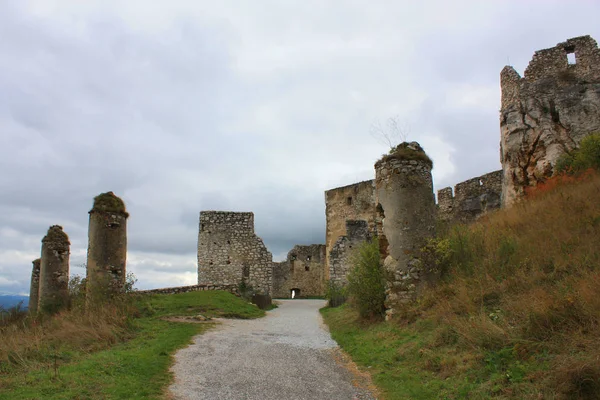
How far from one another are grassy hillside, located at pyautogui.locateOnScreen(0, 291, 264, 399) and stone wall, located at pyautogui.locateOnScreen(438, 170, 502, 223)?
611 inches

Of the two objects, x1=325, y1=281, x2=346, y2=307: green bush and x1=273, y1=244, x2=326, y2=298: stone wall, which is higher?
x1=273, y1=244, x2=326, y2=298: stone wall

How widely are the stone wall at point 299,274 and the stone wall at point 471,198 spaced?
12.0 m

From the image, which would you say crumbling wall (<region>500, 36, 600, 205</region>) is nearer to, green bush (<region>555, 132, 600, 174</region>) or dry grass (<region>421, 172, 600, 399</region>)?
green bush (<region>555, 132, 600, 174</region>)

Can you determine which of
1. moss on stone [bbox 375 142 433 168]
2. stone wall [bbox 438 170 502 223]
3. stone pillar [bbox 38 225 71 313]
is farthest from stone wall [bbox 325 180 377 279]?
moss on stone [bbox 375 142 433 168]

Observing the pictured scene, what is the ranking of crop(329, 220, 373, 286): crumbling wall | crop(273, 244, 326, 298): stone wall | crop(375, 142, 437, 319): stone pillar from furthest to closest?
crop(273, 244, 326, 298): stone wall → crop(329, 220, 373, 286): crumbling wall → crop(375, 142, 437, 319): stone pillar

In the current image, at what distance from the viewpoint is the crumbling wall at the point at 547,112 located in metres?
18.5

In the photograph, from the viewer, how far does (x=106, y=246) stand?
16.1 metres

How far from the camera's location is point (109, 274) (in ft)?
52.3

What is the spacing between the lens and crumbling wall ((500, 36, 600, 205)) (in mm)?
18453

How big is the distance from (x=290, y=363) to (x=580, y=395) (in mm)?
5442

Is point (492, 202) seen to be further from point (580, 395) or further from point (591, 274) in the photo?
point (580, 395)

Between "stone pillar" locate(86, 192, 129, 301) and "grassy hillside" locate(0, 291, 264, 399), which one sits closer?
"grassy hillside" locate(0, 291, 264, 399)

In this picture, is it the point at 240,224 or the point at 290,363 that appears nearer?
the point at 290,363

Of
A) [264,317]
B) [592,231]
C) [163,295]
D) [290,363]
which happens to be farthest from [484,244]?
[163,295]
